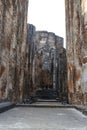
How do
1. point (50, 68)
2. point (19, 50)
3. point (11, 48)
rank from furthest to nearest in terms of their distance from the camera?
point (50, 68), point (19, 50), point (11, 48)

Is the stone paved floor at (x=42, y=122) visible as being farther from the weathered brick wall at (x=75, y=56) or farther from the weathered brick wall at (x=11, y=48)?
the weathered brick wall at (x=75, y=56)

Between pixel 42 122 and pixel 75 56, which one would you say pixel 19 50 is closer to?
pixel 75 56

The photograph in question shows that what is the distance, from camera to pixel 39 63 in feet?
91.3

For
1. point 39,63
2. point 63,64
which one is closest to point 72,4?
point 63,64

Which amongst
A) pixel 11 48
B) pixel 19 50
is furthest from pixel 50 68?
pixel 11 48

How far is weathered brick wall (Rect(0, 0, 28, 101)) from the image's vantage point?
7.46 metres

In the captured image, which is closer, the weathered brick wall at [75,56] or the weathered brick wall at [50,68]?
the weathered brick wall at [75,56]

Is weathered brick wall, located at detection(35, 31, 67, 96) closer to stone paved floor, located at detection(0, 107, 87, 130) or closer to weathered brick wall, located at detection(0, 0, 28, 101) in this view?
weathered brick wall, located at detection(0, 0, 28, 101)

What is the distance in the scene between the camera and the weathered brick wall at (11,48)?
7465 mm

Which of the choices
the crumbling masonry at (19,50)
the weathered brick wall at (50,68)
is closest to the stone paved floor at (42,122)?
the crumbling masonry at (19,50)

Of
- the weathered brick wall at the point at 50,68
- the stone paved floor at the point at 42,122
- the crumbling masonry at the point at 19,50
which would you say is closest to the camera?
the stone paved floor at the point at 42,122

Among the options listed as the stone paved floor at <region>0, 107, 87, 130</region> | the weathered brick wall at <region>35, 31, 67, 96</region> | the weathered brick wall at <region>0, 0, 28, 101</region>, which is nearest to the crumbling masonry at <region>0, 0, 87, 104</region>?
the weathered brick wall at <region>0, 0, 28, 101</region>

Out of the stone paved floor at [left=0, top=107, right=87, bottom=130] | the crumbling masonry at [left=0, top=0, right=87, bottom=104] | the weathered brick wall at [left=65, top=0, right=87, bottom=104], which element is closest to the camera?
the stone paved floor at [left=0, top=107, right=87, bottom=130]

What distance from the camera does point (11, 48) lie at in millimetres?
9492
